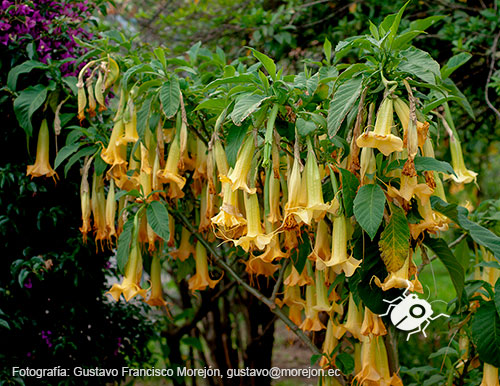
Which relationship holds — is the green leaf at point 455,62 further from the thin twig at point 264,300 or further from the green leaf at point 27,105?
the green leaf at point 27,105

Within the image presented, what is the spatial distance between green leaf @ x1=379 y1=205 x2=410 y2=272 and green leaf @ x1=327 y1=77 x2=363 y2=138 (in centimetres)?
23

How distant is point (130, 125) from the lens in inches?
58.5

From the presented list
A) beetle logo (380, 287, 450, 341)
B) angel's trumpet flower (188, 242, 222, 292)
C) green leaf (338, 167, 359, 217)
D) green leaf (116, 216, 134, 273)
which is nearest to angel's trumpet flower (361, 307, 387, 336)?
beetle logo (380, 287, 450, 341)

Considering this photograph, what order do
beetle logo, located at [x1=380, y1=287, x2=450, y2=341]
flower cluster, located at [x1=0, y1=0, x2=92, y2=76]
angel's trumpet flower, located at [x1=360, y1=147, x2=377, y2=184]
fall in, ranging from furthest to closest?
flower cluster, located at [x1=0, y1=0, x2=92, y2=76] < beetle logo, located at [x1=380, y1=287, x2=450, y2=341] < angel's trumpet flower, located at [x1=360, y1=147, x2=377, y2=184]

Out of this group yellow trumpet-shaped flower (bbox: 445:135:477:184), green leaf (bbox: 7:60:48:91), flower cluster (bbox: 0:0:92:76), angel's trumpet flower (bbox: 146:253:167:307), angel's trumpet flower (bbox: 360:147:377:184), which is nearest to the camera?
angel's trumpet flower (bbox: 360:147:377:184)

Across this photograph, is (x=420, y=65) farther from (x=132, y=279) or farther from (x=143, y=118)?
(x=132, y=279)

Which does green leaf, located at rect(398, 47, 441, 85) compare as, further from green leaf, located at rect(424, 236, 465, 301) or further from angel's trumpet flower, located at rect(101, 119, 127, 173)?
angel's trumpet flower, located at rect(101, 119, 127, 173)

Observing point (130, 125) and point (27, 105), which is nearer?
point (130, 125)

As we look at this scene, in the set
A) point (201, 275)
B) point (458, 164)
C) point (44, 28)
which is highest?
point (44, 28)

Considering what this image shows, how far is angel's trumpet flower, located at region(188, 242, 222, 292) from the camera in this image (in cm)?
156

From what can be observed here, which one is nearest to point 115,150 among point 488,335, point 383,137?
point 383,137

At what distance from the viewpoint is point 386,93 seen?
0.98m

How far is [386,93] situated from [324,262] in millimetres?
413

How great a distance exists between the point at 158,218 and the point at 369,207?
65 cm
